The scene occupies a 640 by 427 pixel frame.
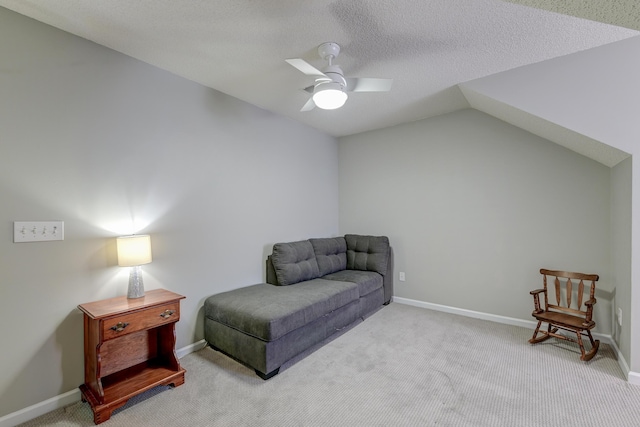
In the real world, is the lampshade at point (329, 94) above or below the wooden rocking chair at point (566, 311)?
above

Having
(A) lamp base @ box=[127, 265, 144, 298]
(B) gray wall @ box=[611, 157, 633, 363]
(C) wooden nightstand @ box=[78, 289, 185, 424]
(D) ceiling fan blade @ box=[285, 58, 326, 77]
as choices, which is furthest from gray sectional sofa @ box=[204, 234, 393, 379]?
(B) gray wall @ box=[611, 157, 633, 363]

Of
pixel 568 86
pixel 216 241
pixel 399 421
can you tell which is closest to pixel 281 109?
pixel 216 241

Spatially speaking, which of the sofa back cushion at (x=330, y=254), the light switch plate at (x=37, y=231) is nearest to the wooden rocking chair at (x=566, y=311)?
the sofa back cushion at (x=330, y=254)

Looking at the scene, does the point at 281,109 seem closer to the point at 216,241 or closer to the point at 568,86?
the point at 216,241

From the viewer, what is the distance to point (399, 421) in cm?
178

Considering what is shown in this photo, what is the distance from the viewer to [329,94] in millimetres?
2080

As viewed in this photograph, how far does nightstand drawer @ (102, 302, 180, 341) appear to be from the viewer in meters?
1.88

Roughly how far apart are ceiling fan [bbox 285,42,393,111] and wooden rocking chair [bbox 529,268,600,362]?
2473 mm

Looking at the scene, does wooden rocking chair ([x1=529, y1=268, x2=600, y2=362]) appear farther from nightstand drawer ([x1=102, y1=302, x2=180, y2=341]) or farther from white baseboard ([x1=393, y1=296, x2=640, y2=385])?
nightstand drawer ([x1=102, y1=302, x2=180, y2=341])

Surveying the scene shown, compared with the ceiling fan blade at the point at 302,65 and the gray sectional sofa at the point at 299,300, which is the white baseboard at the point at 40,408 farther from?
the ceiling fan blade at the point at 302,65

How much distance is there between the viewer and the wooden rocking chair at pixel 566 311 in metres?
2.47

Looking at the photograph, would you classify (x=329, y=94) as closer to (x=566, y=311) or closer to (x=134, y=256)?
(x=134, y=256)

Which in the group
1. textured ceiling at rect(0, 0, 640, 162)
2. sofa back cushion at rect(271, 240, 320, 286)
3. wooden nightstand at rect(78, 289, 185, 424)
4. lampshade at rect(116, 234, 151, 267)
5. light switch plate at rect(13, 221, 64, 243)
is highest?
textured ceiling at rect(0, 0, 640, 162)

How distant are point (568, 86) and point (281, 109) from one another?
2781 millimetres
